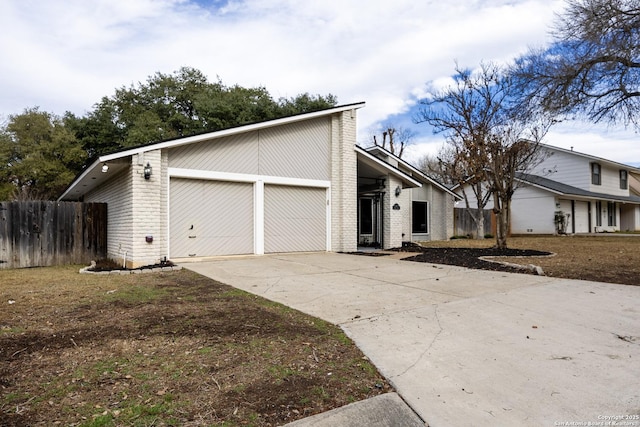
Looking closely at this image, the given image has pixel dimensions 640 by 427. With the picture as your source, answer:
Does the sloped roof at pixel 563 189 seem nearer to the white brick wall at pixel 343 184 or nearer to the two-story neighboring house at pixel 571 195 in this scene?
the two-story neighboring house at pixel 571 195

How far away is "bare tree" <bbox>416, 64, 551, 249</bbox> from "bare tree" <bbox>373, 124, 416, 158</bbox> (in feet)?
49.1

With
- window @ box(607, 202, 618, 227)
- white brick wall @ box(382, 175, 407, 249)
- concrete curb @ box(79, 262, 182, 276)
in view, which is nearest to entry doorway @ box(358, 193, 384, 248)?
white brick wall @ box(382, 175, 407, 249)

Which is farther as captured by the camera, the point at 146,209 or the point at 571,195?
the point at 571,195

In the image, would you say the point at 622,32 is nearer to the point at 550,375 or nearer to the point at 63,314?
the point at 550,375

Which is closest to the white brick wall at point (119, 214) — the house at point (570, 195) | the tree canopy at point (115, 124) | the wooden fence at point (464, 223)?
the tree canopy at point (115, 124)

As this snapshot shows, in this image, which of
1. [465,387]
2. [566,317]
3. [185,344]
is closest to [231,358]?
[185,344]

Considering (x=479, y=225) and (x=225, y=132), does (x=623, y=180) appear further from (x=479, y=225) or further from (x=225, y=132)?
(x=225, y=132)

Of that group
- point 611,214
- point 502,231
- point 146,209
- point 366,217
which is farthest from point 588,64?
point 611,214

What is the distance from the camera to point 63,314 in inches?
172

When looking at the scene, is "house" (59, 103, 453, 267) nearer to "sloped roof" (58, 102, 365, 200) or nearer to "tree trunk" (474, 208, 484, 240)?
"sloped roof" (58, 102, 365, 200)

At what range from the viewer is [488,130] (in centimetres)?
1405

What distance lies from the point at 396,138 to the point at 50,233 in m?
32.3

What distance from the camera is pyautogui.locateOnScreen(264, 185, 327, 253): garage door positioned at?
11.3 meters

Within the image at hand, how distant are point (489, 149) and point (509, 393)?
462 inches
